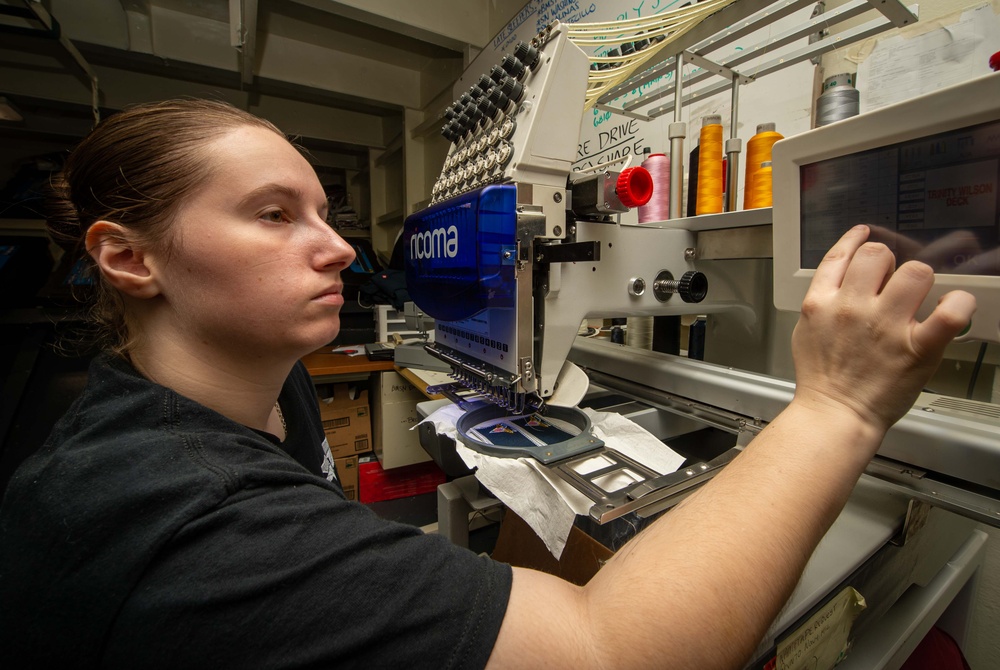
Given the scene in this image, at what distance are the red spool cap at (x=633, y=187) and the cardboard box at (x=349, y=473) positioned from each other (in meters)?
2.18

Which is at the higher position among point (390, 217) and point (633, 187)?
point (390, 217)

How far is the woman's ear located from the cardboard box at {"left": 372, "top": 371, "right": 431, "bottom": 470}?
1786 millimetres

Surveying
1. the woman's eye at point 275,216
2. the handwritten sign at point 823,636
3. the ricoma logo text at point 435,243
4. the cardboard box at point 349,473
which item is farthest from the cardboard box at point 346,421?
the handwritten sign at point 823,636

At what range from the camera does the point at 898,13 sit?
759mm

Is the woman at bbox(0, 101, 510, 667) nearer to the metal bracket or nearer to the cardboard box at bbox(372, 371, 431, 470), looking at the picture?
the metal bracket

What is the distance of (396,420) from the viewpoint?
7.52ft

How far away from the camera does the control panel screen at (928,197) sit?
43cm

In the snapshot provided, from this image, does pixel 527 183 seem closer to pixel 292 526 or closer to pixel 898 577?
pixel 292 526

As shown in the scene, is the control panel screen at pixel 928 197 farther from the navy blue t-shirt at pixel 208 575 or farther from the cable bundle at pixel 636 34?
the navy blue t-shirt at pixel 208 575

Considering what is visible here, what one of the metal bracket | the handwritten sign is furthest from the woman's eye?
the handwritten sign

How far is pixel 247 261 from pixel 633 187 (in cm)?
59

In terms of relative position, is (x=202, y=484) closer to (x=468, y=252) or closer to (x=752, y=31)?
(x=468, y=252)

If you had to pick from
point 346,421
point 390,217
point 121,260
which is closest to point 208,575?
point 121,260

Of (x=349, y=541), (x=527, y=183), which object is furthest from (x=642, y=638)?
(x=527, y=183)
